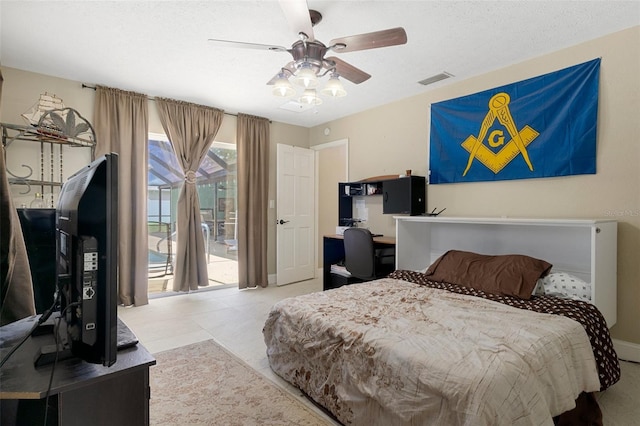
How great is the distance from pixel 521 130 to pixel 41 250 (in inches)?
143

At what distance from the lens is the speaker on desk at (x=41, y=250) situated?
1.41m

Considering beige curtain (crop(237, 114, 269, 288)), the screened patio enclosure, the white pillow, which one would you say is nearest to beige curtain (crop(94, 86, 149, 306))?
the screened patio enclosure

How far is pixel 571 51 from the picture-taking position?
2.73 m

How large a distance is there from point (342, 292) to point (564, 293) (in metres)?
1.60

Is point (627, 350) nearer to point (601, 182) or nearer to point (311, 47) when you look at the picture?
point (601, 182)

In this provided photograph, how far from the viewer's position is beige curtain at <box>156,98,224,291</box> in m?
4.12

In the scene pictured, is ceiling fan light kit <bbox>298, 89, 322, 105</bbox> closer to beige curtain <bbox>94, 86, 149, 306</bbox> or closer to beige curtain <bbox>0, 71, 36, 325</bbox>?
beige curtain <bbox>0, 71, 36, 325</bbox>

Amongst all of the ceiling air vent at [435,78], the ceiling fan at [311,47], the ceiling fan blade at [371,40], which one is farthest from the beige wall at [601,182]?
the ceiling fan blade at [371,40]

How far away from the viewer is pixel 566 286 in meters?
2.30

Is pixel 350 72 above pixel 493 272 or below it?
above

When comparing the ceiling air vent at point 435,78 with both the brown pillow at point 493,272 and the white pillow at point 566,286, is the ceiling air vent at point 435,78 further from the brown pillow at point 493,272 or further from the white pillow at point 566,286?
the white pillow at point 566,286

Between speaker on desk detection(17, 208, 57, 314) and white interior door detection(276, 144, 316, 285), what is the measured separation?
348 cm

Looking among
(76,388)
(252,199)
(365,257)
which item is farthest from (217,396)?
(252,199)

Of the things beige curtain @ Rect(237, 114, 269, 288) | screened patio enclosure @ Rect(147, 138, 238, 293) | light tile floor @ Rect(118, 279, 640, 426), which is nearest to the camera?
light tile floor @ Rect(118, 279, 640, 426)
